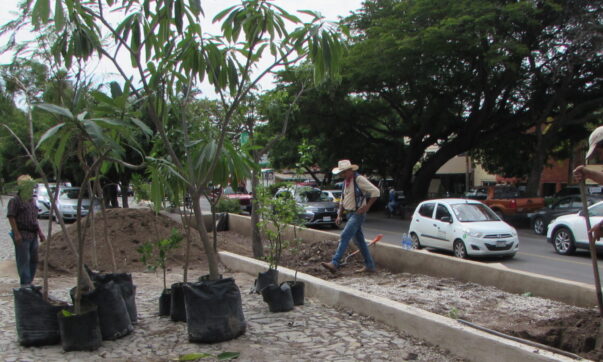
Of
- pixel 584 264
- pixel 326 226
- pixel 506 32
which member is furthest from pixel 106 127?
pixel 506 32

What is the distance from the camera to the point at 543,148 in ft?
81.3

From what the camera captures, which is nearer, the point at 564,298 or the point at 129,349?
the point at 129,349

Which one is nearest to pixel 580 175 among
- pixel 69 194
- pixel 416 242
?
pixel 416 242

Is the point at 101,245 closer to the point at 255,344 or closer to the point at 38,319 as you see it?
the point at 38,319

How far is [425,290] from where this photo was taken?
7.43 m

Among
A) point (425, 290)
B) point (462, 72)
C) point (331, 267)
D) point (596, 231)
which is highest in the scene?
point (462, 72)

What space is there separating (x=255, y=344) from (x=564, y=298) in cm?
393

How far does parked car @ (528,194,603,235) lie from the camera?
61.3ft

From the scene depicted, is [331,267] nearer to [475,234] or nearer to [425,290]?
[425,290]

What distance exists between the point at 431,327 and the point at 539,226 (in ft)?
55.3

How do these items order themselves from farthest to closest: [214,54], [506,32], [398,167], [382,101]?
[398,167] < [382,101] < [506,32] < [214,54]

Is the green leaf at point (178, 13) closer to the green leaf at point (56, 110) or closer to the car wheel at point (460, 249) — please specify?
the green leaf at point (56, 110)

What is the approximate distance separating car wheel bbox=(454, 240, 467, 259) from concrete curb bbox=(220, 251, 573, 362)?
6915mm

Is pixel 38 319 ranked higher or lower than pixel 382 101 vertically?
lower
